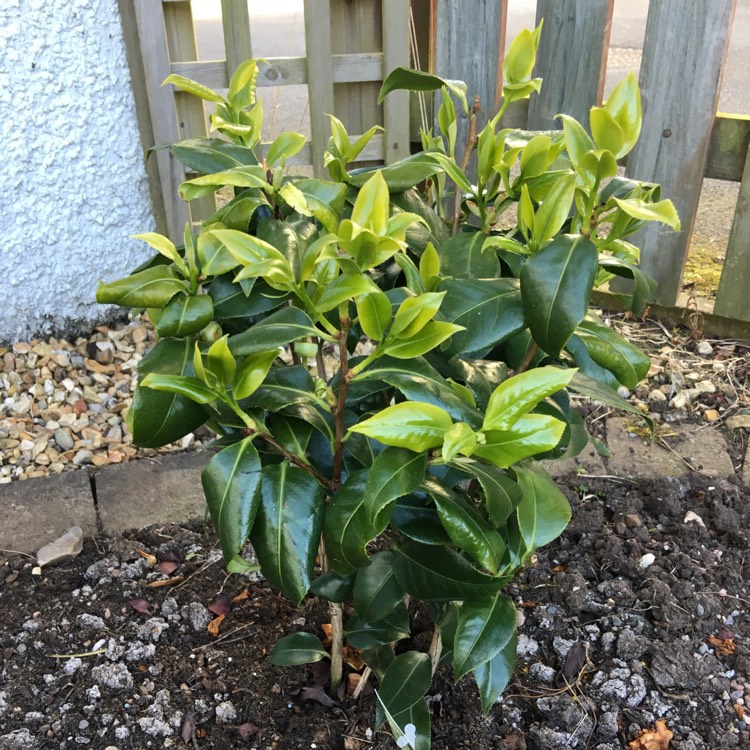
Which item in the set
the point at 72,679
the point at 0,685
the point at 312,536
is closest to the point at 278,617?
the point at 72,679

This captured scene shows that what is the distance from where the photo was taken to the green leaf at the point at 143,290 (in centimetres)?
118

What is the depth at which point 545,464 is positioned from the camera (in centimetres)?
248

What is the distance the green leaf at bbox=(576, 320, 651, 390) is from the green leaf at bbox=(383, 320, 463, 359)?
0.90 feet

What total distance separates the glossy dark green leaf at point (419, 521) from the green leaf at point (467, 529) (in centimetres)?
11

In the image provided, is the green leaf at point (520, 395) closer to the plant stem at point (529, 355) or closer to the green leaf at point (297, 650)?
the plant stem at point (529, 355)

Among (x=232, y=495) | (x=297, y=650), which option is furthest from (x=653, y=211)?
(x=297, y=650)

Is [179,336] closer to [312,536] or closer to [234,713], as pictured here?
[312,536]

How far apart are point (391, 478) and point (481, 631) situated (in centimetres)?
43

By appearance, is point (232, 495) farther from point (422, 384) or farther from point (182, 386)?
point (422, 384)

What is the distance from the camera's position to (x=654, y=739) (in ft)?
5.53

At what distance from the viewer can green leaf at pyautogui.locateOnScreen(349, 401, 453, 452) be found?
1.00 m

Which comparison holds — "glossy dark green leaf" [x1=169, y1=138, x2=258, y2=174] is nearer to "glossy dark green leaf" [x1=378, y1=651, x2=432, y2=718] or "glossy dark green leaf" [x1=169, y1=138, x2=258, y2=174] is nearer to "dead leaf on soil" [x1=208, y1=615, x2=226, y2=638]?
"glossy dark green leaf" [x1=378, y1=651, x2=432, y2=718]

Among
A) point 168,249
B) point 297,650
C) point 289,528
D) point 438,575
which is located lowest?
point 297,650

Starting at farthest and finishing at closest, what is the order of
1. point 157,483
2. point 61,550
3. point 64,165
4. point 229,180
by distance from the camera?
1. point 64,165
2. point 157,483
3. point 61,550
4. point 229,180
